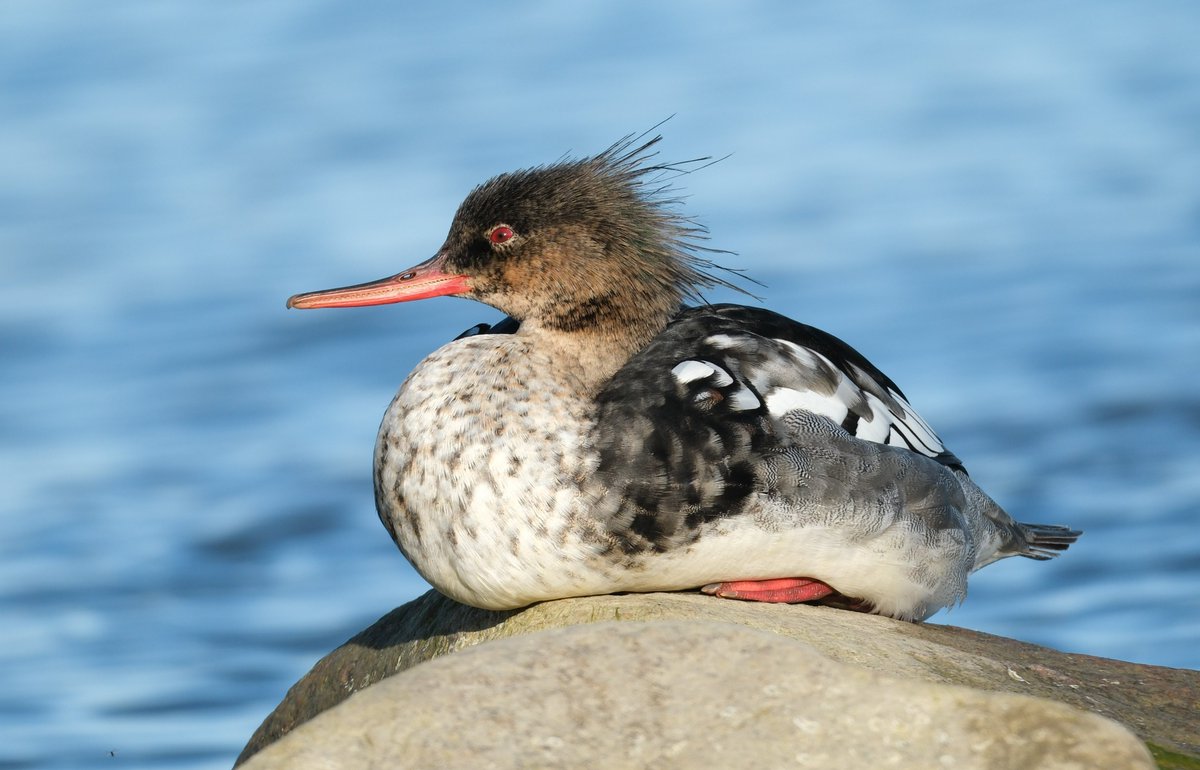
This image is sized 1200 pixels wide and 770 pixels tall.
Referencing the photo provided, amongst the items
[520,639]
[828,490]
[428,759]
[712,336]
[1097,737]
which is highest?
[712,336]

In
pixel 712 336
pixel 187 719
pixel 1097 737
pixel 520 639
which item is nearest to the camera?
pixel 1097 737

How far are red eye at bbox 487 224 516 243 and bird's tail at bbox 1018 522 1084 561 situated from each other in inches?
99.1

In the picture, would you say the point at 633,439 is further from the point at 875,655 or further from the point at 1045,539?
the point at 1045,539

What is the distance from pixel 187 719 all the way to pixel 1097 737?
5995 mm

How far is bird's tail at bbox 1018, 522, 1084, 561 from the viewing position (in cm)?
703

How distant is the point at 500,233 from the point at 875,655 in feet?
6.81

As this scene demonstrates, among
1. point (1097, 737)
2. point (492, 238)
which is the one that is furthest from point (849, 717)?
point (492, 238)

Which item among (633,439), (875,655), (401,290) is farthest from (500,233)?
(875,655)

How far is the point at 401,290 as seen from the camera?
20.5ft

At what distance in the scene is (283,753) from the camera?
12.4ft

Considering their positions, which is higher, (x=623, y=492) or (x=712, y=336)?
(x=712, y=336)

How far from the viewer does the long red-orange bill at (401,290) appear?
20.3 ft

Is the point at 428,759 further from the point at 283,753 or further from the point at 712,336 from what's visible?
the point at 712,336

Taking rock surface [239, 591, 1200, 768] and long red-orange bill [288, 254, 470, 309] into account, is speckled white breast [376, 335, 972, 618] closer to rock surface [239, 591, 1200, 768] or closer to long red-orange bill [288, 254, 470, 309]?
rock surface [239, 591, 1200, 768]
